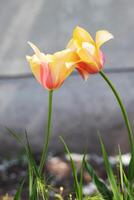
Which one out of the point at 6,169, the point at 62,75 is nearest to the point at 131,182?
the point at 62,75

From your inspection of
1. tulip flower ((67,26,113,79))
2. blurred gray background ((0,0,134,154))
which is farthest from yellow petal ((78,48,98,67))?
blurred gray background ((0,0,134,154))

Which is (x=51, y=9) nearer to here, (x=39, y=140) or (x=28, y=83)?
(x=28, y=83)

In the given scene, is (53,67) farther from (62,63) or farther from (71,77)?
(71,77)

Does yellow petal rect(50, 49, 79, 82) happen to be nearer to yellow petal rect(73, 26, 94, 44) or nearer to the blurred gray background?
yellow petal rect(73, 26, 94, 44)

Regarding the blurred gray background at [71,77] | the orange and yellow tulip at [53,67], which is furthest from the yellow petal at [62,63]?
the blurred gray background at [71,77]

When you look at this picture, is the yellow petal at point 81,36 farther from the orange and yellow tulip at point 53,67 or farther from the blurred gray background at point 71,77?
the blurred gray background at point 71,77

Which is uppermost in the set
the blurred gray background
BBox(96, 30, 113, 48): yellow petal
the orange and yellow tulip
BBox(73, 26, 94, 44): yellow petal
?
BBox(73, 26, 94, 44): yellow petal
